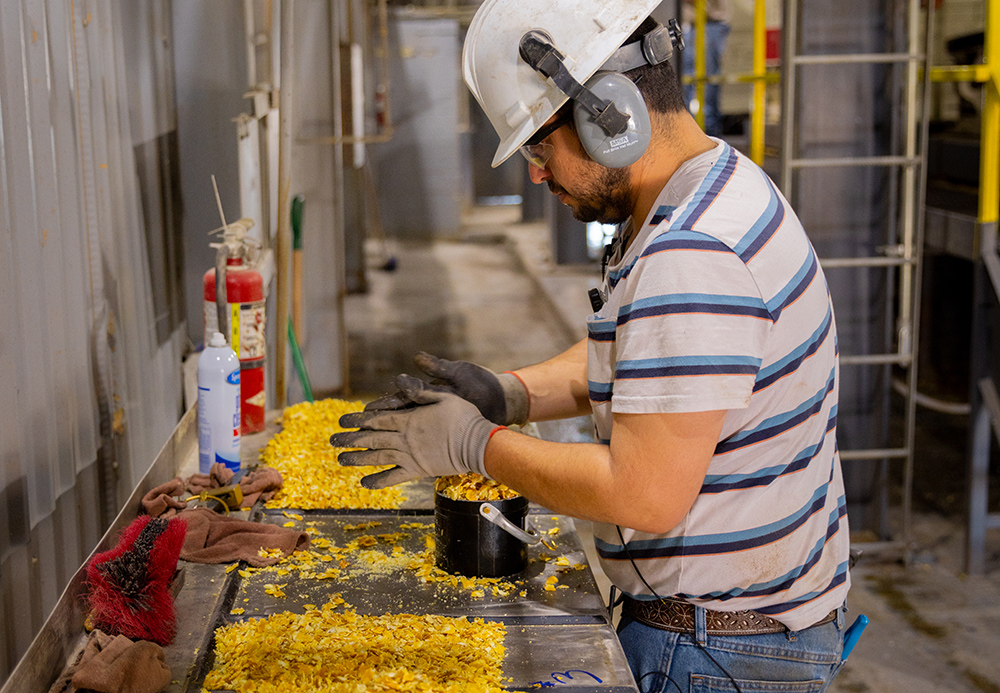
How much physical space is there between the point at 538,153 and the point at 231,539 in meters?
0.99

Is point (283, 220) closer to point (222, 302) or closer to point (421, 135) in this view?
point (222, 302)

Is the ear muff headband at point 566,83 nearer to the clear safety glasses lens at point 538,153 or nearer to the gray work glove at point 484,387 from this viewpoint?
the clear safety glasses lens at point 538,153

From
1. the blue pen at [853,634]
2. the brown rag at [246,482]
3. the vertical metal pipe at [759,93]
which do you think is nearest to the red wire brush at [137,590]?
the brown rag at [246,482]

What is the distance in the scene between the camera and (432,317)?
891 centimetres

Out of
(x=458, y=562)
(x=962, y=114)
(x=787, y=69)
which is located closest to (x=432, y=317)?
(x=962, y=114)

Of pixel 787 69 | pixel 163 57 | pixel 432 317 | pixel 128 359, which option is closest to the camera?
pixel 128 359

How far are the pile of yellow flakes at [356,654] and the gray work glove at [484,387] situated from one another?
0.51 m

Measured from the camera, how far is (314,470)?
2264 millimetres

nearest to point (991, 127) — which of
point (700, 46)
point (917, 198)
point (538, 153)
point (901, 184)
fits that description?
point (917, 198)

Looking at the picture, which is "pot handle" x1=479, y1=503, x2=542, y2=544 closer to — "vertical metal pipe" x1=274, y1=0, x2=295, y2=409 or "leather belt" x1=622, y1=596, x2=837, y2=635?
"leather belt" x1=622, y1=596, x2=837, y2=635

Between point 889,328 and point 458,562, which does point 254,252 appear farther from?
point 889,328

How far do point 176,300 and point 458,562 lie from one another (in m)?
1.60

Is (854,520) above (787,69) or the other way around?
the other way around

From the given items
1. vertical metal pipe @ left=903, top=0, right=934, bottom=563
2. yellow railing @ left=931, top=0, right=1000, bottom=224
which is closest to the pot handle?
vertical metal pipe @ left=903, top=0, right=934, bottom=563
